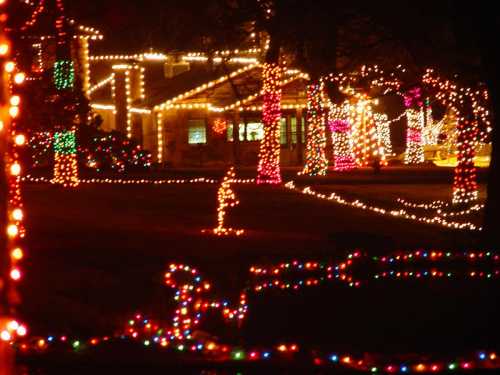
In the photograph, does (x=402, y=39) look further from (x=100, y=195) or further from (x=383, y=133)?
(x=383, y=133)

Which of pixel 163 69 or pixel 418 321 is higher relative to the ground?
pixel 163 69

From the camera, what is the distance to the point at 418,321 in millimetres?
9469

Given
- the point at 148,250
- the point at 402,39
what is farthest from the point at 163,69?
the point at 148,250

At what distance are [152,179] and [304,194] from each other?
24.0ft

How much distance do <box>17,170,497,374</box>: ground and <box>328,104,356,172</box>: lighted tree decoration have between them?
1670cm

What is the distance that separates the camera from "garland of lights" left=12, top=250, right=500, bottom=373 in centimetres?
685

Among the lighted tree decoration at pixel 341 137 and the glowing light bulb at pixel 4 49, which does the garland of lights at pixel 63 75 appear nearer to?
the glowing light bulb at pixel 4 49

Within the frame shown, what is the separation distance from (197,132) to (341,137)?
899cm

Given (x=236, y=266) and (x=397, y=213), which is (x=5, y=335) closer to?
(x=236, y=266)

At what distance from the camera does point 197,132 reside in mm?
46781

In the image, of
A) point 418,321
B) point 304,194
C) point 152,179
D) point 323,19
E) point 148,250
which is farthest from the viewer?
point 152,179

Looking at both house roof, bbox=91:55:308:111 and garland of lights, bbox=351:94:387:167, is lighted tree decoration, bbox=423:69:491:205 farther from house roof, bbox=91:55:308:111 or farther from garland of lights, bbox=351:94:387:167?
garland of lights, bbox=351:94:387:167

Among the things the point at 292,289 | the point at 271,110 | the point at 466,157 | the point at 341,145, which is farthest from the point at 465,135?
the point at 341,145

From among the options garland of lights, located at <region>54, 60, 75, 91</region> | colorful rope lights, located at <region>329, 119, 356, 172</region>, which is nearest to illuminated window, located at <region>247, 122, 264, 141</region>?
colorful rope lights, located at <region>329, 119, 356, 172</region>
